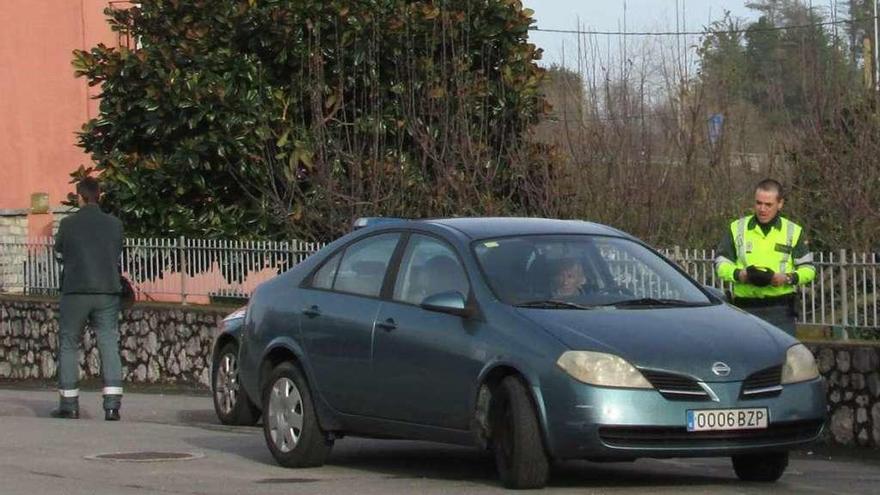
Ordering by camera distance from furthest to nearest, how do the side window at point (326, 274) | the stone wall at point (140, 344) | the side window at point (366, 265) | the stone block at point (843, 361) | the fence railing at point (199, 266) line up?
the stone wall at point (140, 344) < the fence railing at point (199, 266) < the stone block at point (843, 361) < the side window at point (326, 274) < the side window at point (366, 265)

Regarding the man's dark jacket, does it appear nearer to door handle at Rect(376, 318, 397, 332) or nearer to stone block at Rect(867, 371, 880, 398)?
door handle at Rect(376, 318, 397, 332)

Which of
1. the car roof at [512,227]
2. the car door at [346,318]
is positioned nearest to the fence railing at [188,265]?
the car roof at [512,227]

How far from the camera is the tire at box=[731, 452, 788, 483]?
10664 millimetres

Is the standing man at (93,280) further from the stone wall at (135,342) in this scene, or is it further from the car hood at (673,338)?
the car hood at (673,338)

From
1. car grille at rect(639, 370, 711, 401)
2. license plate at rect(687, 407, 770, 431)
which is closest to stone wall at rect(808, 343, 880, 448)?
license plate at rect(687, 407, 770, 431)

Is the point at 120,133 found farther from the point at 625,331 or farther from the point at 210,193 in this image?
the point at 625,331

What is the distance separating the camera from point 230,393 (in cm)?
1514

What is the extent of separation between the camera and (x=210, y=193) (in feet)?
77.6

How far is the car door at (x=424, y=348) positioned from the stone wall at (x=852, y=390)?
377 cm

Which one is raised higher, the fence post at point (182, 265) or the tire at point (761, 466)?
the fence post at point (182, 265)

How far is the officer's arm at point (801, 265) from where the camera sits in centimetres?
1214

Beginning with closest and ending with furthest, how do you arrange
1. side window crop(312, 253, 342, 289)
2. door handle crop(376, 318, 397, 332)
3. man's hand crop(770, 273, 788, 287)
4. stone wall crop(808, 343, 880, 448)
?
door handle crop(376, 318, 397, 332) → side window crop(312, 253, 342, 289) → man's hand crop(770, 273, 788, 287) → stone wall crop(808, 343, 880, 448)

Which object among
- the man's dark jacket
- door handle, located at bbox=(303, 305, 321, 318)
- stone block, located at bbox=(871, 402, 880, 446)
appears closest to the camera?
door handle, located at bbox=(303, 305, 321, 318)

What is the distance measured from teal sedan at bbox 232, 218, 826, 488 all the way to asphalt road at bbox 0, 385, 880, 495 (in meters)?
0.30
